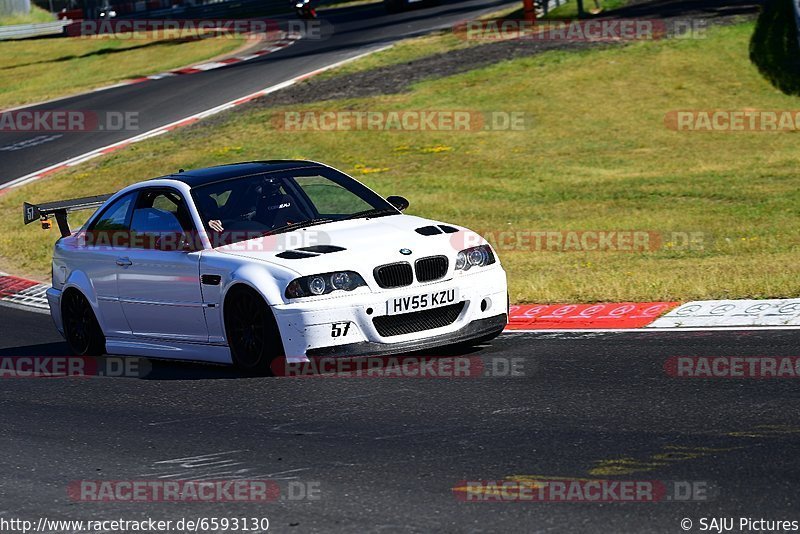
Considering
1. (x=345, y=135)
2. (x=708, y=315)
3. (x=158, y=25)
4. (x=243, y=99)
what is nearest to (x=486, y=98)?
(x=345, y=135)

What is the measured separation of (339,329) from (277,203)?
163cm

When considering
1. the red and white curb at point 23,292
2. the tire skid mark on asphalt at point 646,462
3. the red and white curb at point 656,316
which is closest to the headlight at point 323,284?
the red and white curb at point 656,316

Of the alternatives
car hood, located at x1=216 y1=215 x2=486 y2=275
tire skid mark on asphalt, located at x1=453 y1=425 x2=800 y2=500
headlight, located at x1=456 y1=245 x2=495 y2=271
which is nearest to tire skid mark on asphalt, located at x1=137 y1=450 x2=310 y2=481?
tire skid mark on asphalt, located at x1=453 y1=425 x2=800 y2=500

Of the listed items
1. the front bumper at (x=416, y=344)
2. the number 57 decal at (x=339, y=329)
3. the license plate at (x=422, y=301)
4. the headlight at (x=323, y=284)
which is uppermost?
the headlight at (x=323, y=284)

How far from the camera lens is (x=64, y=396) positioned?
8859 mm

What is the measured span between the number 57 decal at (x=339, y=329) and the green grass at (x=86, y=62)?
88.1 feet

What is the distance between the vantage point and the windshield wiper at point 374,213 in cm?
956

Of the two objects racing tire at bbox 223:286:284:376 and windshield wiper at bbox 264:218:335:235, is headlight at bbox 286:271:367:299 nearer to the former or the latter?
racing tire at bbox 223:286:284:376

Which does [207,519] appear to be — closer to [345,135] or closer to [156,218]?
[156,218]

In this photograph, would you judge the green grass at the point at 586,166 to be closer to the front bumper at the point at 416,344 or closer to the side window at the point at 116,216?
the front bumper at the point at 416,344

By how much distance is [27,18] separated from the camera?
59469 millimetres

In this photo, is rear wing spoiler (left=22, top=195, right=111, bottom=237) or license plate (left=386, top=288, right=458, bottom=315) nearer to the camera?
license plate (left=386, top=288, right=458, bottom=315)

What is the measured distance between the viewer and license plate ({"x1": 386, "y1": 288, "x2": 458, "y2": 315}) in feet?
27.5

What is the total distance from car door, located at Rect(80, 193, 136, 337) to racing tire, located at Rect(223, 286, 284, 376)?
1.41m
